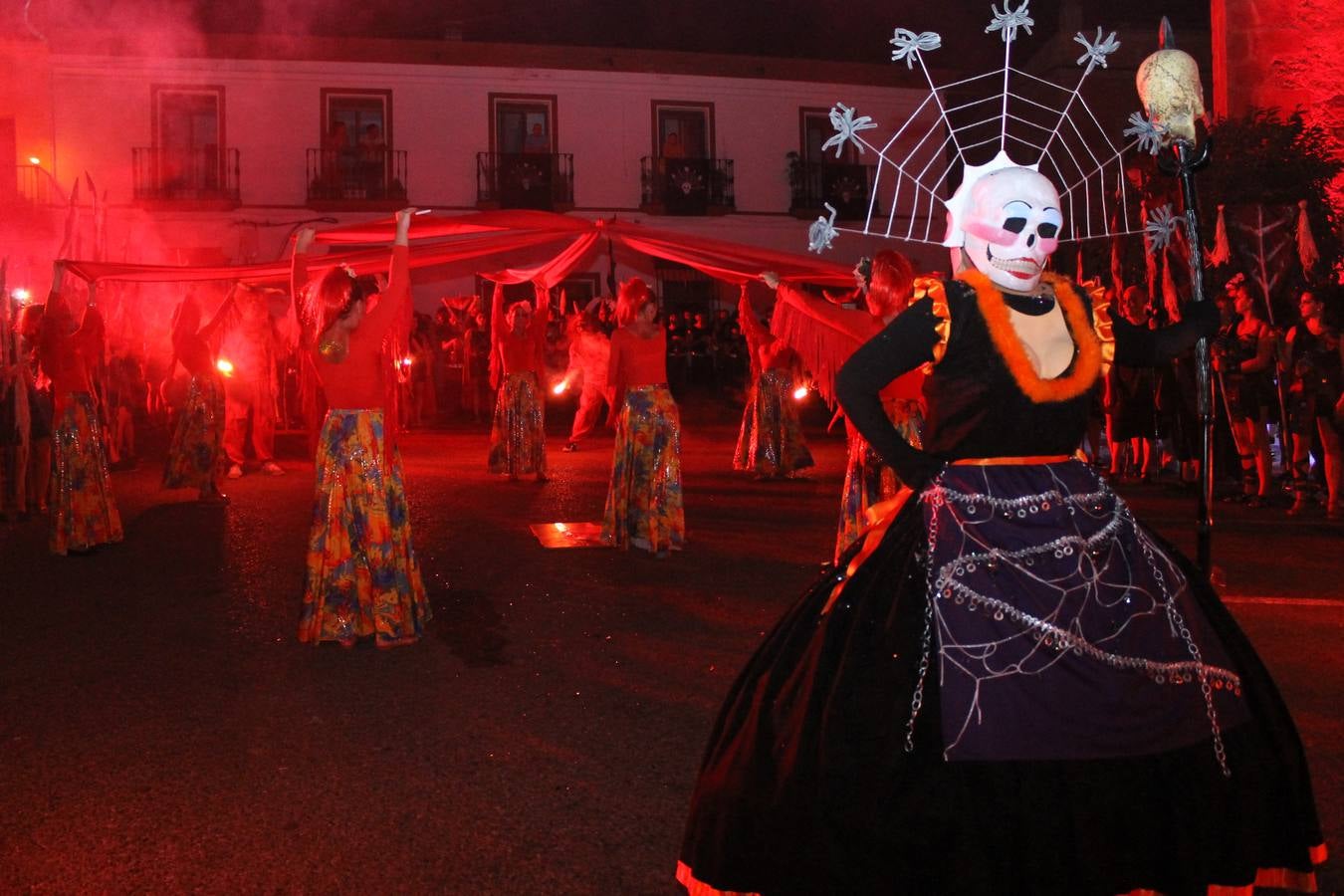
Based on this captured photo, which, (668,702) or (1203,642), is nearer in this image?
(1203,642)

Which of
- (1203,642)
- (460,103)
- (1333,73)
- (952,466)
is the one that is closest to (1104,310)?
(952,466)

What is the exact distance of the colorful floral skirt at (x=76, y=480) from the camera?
9047 mm

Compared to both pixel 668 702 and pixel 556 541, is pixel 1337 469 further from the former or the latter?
pixel 668 702

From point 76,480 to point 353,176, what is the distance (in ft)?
63.6

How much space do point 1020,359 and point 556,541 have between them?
6.46 metres

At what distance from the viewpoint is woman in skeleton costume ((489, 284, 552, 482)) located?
43.5ft

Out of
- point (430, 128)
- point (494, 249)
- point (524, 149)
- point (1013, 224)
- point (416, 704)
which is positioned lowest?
point (416, 704)

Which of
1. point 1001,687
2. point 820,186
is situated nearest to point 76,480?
point 1001,687

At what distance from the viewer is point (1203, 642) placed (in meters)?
3.14

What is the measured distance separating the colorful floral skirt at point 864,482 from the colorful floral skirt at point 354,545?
246 centimetres

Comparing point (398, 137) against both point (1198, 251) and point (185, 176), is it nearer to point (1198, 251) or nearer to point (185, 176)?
point (185, 176)

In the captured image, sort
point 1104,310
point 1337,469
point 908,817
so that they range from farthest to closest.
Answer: point 1337,469 → point 1104,310 → point 908,817

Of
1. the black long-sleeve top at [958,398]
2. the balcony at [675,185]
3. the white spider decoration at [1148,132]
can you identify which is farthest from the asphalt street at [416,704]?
the balcony at [675,185]

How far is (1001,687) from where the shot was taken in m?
2.97
